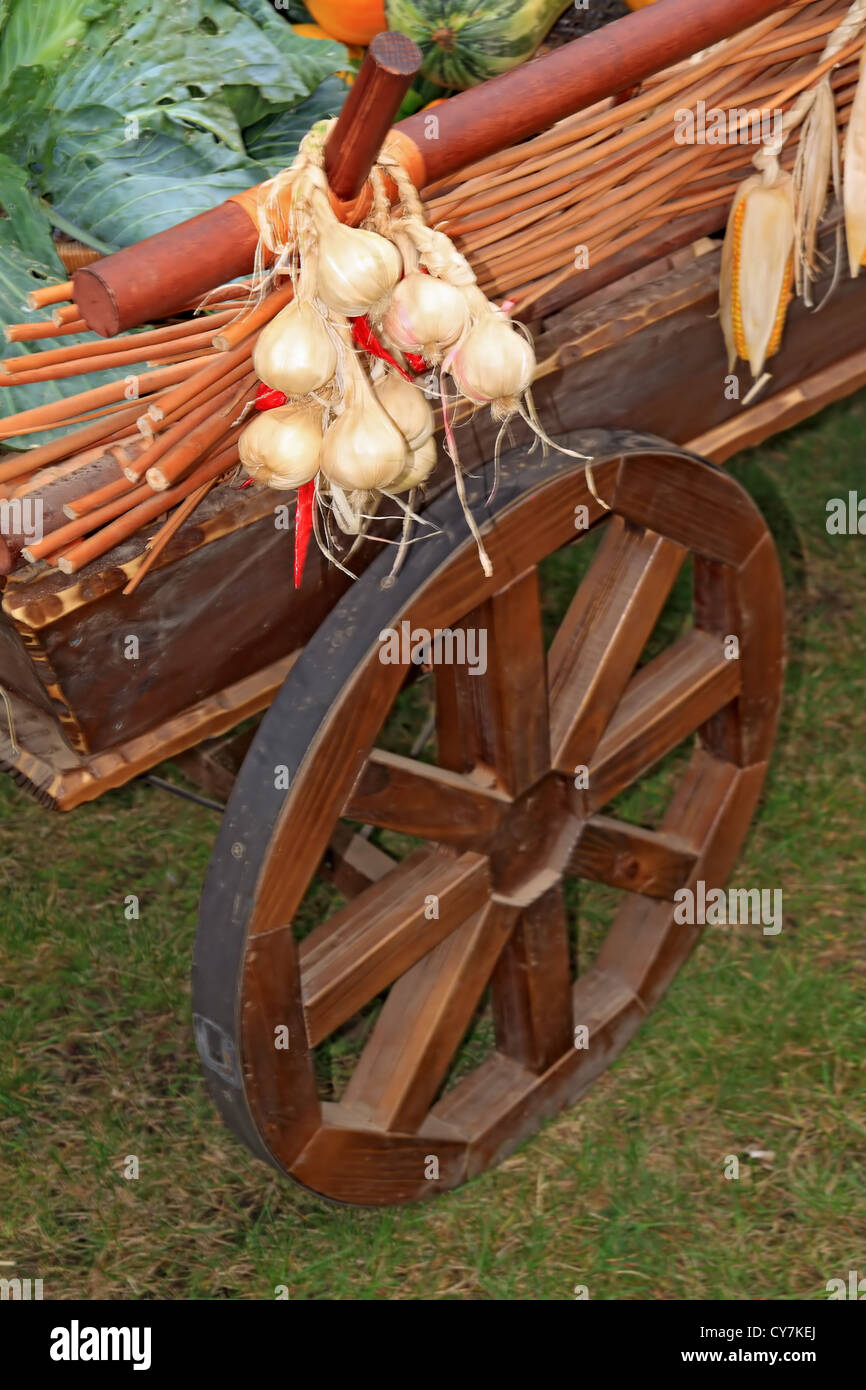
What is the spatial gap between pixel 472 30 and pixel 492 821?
109 cm

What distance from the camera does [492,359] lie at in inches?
49.8

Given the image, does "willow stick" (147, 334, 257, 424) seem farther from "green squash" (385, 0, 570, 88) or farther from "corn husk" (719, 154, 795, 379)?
"green squash" (385, 0, 570, 88)

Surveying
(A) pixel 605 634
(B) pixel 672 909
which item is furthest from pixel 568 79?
(B) pixel 672 909

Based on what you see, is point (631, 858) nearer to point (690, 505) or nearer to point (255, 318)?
point (690, 505)

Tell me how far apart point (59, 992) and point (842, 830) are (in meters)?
1.44

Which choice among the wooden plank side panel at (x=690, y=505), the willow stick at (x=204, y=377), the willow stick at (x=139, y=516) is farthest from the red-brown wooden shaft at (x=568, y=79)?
the wooden plank side panel at (x=690, y=505)

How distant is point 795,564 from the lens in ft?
10.6

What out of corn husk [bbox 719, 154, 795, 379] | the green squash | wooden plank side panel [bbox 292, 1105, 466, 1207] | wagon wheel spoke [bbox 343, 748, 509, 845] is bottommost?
wooden plank side panel [bbox 292, 1105, 466, 1207]

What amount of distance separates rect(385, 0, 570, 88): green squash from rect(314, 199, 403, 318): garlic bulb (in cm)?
96

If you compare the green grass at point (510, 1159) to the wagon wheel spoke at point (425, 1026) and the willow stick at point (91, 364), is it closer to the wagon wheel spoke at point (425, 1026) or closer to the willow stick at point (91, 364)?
the wagon wheel spoke at point (425, 1026)

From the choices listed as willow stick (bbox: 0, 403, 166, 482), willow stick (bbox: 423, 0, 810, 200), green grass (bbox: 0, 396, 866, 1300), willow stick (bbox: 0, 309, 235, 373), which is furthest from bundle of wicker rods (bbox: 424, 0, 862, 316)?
green grass (bbox: 0, 396, 866, 1300)

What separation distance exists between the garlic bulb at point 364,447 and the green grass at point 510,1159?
128cm

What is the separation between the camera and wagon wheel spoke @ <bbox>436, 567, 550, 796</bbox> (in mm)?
1690

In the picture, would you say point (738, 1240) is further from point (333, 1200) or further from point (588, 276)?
point (588, 276)
